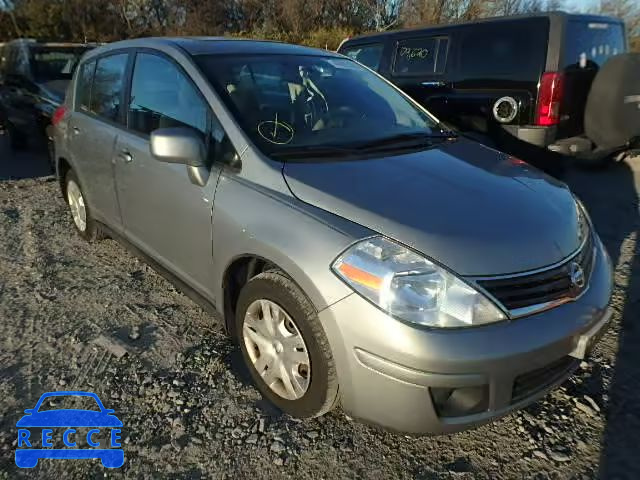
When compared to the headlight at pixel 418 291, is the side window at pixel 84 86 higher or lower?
higher

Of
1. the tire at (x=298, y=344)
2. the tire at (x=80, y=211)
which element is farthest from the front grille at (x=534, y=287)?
the tire at (x=80, y=211)

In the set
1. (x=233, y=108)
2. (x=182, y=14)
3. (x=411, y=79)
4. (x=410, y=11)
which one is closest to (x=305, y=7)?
(x=410, y=11)

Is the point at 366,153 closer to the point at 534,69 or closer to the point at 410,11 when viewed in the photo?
the point at 534,69

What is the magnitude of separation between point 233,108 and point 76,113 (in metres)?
2.09

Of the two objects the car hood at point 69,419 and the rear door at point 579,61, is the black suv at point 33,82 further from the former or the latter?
the rear door at point 579,61

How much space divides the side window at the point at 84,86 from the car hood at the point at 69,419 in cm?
236

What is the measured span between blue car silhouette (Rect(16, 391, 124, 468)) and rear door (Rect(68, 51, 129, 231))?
1.48 metres

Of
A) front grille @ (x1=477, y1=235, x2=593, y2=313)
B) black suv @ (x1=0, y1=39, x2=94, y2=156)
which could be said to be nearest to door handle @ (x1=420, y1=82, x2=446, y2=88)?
front grille @ (x1=477, y1=235, x2=593, y2=313)

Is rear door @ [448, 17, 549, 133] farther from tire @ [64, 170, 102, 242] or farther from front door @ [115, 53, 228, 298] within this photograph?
tire @ [64, 170, 102, 242]

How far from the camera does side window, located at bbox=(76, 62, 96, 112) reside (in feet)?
12.4

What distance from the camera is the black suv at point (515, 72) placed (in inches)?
195

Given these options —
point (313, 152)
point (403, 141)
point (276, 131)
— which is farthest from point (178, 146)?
point (403, 141)

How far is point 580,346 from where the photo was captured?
197cm

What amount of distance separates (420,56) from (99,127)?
4.22m
